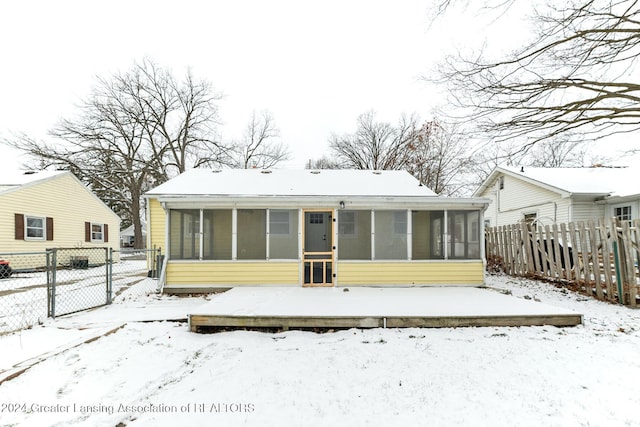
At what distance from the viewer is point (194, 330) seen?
4.70 meters

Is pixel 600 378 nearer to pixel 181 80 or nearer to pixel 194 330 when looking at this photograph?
pixel 194 330

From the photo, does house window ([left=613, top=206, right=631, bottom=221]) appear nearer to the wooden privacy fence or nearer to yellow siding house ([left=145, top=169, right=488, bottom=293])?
the wooden privacy fence

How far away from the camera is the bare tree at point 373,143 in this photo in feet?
83.7

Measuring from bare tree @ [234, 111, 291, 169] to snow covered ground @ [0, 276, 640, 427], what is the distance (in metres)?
22.4

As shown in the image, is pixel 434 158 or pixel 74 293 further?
pixel 434 158

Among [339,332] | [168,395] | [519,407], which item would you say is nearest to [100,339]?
[168,395]

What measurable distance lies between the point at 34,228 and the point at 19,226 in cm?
88

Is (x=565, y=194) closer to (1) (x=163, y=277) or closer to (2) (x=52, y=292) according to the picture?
(1) (x=163, y=277)

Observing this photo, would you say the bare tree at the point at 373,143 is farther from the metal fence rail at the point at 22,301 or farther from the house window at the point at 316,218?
the metal fence rail at the point at 22,301

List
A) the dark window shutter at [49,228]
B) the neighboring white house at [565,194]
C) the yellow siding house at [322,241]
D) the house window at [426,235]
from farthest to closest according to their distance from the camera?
the dark window shutter at [49,228]
the neighboring white house at [565,194]
the house window at [426,235]
the yellow siding house at [322,241]

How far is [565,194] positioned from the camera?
11461 mm

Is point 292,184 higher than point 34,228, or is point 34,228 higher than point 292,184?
point 292,184

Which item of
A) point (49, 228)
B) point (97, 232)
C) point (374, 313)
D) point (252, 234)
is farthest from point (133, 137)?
point (374, 313)

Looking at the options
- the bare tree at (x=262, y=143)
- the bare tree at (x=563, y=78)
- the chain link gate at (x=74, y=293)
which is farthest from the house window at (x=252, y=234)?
the bare tree at (x=262, y=143)
